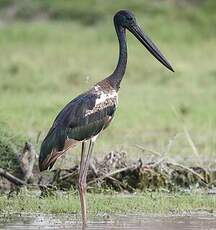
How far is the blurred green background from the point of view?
13008mm

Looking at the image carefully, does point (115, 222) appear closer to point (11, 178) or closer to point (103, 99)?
point (103, 99)

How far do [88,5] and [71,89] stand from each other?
291 inches

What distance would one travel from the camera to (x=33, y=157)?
30.6 ft

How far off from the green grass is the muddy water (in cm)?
17

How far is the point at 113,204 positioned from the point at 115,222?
592 mm

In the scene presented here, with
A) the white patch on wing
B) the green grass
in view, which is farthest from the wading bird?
the green grass

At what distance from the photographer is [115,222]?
8102mm

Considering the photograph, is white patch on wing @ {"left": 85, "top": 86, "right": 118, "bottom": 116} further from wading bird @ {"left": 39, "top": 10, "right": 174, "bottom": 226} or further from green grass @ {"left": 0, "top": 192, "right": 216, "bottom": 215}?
green grass @ {"left": 0, "top": 192, "right": 216, "bottom": 215}

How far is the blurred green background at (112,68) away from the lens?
13008 mm

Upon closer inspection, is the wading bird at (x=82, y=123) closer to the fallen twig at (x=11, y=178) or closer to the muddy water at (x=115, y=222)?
the muddy water at (x=115, y=222)

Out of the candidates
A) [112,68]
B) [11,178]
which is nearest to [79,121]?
[11,178]

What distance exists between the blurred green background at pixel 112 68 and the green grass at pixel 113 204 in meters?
1.15

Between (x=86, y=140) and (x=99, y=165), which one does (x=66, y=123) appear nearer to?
(x=86, y=140)

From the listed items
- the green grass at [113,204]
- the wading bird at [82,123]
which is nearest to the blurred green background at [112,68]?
the green grass at [113,204]
